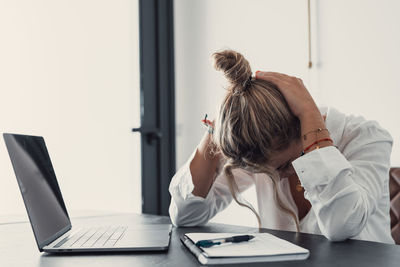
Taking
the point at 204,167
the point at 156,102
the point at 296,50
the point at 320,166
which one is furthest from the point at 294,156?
the point at 156,102

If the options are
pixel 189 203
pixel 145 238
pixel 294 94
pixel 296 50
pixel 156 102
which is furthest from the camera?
pixel 156 102

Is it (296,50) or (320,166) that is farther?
(296,50)

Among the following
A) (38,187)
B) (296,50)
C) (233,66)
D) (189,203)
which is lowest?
(189,203)

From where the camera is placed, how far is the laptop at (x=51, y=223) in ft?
2.84

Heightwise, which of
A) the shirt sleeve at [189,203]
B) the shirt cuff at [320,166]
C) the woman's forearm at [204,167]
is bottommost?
the shirt sleeve at [189,203]

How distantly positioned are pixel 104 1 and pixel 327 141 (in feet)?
6.80

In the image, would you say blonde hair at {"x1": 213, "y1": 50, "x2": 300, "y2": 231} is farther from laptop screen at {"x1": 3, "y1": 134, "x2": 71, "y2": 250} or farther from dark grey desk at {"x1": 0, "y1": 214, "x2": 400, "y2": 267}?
laptop screen at {"x1": 3, "y1": 134, "x2": 71, "y2": 250}

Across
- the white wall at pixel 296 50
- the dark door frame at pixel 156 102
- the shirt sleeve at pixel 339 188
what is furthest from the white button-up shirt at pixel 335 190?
the dark door frame at pixel 156 102

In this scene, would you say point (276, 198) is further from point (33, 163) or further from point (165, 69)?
point (165, 69)

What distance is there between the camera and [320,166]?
3.26 feet

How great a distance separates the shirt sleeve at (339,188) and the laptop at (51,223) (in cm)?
35

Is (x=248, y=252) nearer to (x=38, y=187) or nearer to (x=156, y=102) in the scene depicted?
(x=38, y=187)

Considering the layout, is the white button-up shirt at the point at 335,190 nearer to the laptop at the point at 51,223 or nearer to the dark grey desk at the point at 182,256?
the dark grey desk at the point at 182,256

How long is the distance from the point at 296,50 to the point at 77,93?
1248 millimetres
